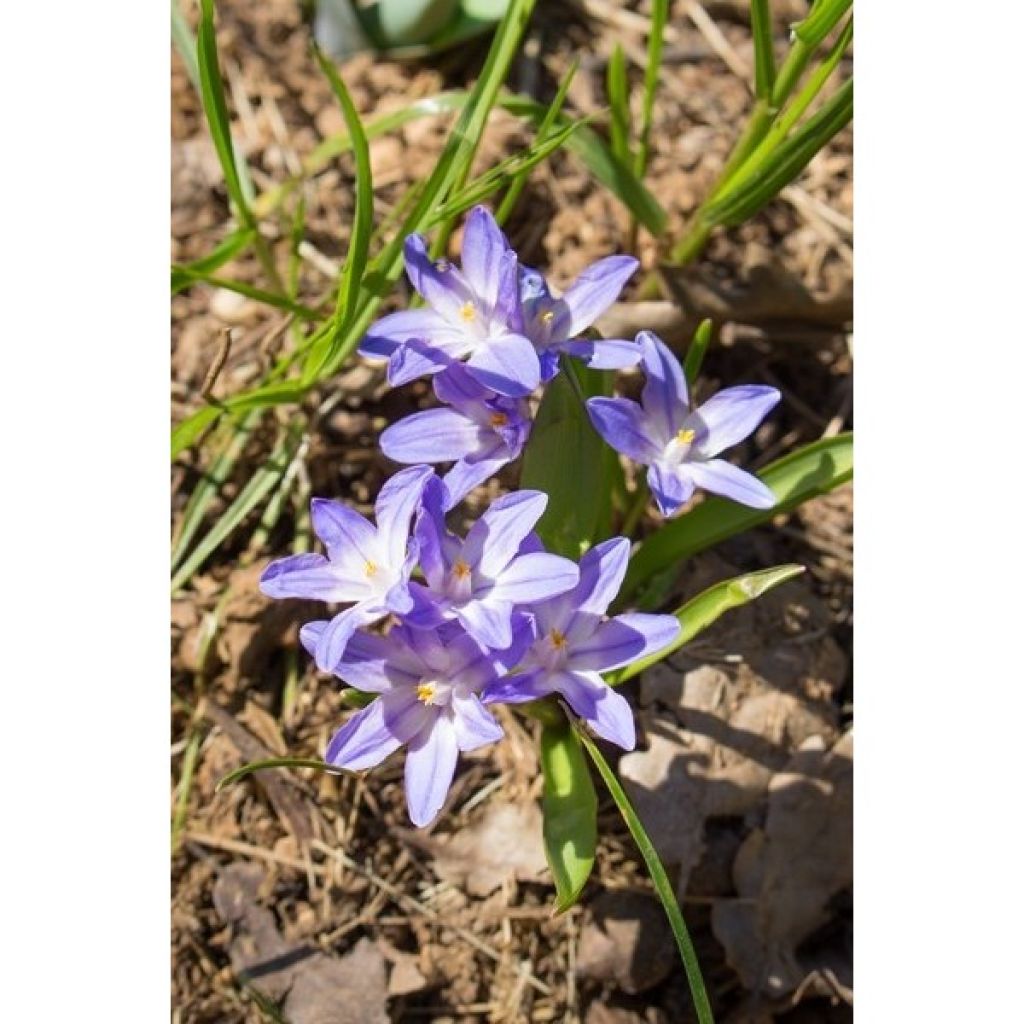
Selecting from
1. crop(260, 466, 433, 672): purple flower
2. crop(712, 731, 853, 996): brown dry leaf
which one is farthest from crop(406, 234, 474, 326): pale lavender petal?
crop(712, 731, 853, 996): brown dry leaf

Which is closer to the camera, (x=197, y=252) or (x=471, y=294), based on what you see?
(x=471, y=294)

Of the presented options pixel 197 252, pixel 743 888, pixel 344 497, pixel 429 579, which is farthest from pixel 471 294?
pixel 743 888

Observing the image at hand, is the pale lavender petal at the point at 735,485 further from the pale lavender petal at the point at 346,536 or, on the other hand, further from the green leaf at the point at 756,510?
the pale lavender petal at the point at 346,536

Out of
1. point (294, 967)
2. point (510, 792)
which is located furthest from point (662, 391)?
point (294, 967)

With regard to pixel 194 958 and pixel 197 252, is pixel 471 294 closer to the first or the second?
pixel 197 252

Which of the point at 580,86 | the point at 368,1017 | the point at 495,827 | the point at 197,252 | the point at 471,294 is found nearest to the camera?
the point at 471,294

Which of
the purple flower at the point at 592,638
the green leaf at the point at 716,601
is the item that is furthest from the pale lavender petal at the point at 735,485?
the purple flower at the point at 592,638

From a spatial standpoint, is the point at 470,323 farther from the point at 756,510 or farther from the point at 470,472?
the point at 756,510
